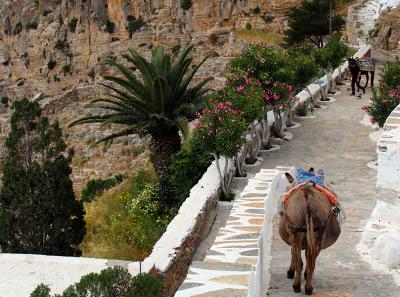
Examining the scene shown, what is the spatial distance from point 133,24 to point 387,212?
41.0 m

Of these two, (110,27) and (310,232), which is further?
(110,27)

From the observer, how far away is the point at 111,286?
5.12 meters

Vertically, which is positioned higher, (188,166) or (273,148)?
(188,166)

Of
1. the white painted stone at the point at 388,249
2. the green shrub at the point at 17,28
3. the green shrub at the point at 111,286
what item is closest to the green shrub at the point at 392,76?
the white painted stone at the point at 388,249

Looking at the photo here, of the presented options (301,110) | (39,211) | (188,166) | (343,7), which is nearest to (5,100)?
(343,7)

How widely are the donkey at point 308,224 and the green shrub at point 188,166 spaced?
519 cm

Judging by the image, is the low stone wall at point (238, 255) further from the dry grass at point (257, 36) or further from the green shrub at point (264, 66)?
the dry grass at point (257, 36)

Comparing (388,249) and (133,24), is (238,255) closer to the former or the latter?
(388,249)

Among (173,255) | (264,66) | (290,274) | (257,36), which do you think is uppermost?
(264,66)

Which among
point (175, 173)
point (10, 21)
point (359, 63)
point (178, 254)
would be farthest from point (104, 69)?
point (178, 254)

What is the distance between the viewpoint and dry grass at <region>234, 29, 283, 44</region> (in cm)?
3950

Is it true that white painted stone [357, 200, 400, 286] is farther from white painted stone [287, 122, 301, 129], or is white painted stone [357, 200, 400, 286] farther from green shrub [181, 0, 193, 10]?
green shrub [181, 0, 193, 10]

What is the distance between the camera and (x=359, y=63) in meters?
19.4

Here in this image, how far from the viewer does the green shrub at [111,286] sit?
193 inches
